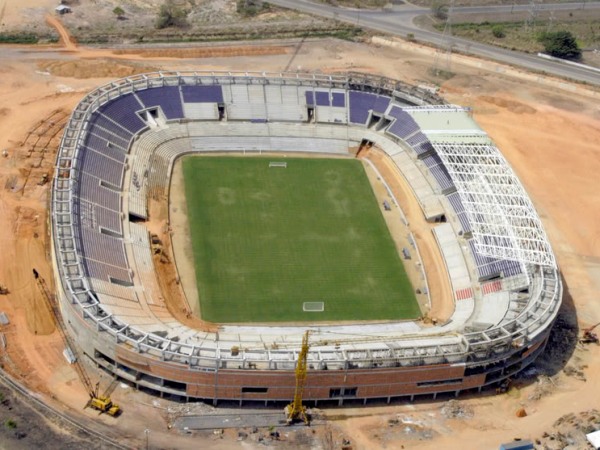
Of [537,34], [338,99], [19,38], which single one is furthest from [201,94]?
[537,34]

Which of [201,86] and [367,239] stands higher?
[201,86]

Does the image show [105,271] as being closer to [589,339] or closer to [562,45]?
[589,339]

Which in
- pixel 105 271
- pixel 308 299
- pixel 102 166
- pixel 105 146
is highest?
pixel 105 146

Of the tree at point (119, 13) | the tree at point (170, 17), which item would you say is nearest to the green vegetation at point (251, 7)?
the tree at point (170, 17)

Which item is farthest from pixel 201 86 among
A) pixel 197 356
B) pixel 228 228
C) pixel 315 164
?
pixel 197 356

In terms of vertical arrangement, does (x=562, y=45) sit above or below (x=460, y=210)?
above

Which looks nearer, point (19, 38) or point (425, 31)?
point (19, 38)

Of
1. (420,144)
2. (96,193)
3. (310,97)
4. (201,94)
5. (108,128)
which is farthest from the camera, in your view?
(310,97)

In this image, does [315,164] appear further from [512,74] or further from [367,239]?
[512,74]
